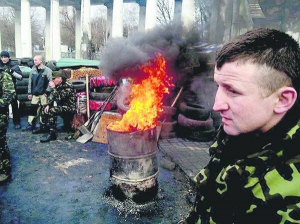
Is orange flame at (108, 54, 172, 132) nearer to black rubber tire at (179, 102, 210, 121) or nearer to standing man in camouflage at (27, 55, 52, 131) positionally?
black rubber tire at (179, 102, 210, 121)

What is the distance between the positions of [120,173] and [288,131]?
352cm

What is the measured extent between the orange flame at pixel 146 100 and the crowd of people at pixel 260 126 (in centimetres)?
308

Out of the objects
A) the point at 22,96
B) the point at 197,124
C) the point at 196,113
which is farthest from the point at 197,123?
the point at 22,96

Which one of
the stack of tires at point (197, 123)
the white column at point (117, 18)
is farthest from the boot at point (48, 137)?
the white column at point (117, 18)

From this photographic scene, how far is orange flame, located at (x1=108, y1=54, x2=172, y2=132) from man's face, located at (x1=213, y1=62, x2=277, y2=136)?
122 inches

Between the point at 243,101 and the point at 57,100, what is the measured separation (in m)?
7.72

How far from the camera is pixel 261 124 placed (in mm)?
974

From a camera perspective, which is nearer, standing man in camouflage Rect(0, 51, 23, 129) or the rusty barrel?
the rusty barrel

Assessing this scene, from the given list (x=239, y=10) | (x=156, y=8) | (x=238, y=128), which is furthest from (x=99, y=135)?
(x=156, y=8)

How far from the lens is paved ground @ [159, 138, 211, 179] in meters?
5.41

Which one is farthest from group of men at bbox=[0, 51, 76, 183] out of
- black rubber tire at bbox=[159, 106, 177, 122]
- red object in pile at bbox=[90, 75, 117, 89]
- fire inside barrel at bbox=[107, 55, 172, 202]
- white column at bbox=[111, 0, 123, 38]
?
white column at bbox=[111, 0, 123, 38]

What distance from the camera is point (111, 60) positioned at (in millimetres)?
4992

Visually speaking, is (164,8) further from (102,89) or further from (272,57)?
(272,57)

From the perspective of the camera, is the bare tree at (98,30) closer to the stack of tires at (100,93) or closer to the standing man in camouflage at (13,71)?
Result: the stack of tires at (100,93)
